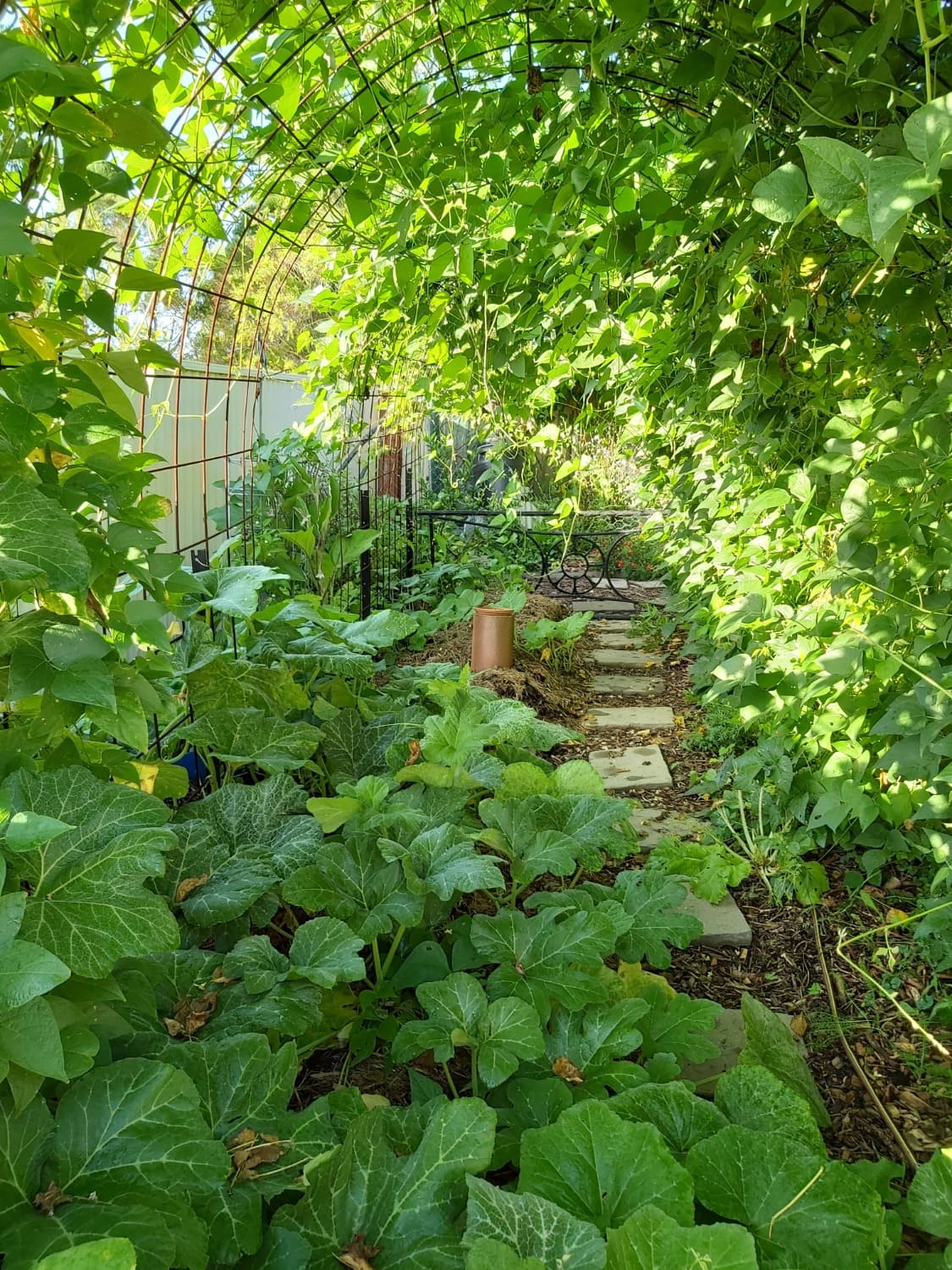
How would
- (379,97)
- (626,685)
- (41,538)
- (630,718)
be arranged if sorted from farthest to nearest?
(626,685), (630,718), (379,97), (41,538)

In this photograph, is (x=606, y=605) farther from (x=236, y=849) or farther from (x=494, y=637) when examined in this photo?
(x=236, y=849)

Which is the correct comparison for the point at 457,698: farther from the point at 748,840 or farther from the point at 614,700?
the point at 614,700

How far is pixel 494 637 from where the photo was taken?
3650 millimetres

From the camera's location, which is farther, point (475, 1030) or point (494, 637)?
point (494, 637)

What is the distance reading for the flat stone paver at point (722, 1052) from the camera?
1.60 meters

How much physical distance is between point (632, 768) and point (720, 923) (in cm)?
104

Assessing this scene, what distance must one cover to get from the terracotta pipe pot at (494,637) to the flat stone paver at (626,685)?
75 centimetres

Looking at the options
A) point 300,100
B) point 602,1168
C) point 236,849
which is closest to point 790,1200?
point 602,1168

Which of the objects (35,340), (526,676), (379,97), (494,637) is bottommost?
(526,676)

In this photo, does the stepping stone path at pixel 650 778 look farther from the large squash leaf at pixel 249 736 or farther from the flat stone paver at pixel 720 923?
the large squash leaf at pixel 249 736

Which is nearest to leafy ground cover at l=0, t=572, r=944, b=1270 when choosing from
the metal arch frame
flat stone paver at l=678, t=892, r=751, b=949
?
flat stone paver at l=678, t=892, r=751, b=949

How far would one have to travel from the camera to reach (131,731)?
100 centimetres

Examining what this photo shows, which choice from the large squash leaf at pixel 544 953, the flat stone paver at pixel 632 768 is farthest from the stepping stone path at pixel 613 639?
the large squash leaf at pixel 544 953

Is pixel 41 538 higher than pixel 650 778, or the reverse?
pixel 41 538
